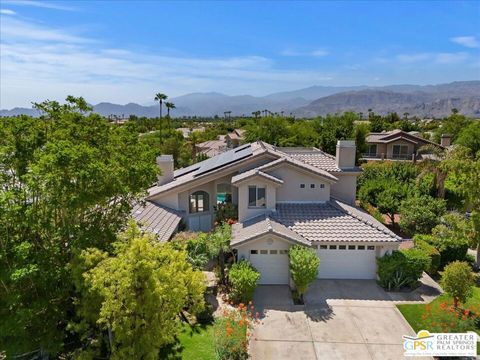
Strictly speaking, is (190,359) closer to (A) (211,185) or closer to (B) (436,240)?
(A) (211,185)

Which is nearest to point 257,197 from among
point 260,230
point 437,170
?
point 260,230

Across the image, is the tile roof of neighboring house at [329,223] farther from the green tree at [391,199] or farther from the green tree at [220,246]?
the green tree at [391,199]

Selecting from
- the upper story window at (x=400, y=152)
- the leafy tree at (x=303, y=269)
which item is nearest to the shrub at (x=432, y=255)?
the leafy tree at (x=303, y=269)

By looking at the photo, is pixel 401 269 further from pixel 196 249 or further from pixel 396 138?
pixel 396 138

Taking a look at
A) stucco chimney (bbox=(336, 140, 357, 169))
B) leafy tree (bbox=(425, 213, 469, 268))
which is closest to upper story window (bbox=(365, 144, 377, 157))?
stucco chimney (bbox=(336, 140, 357, 169))

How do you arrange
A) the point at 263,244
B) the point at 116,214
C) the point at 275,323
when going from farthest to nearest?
the point at 263,244, the point at 275,323, the point at 116,214

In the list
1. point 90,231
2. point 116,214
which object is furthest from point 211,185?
point 90,231
